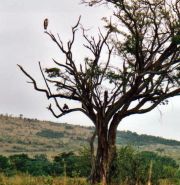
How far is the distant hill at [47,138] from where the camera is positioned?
105375 mm

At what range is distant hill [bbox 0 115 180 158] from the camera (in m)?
105

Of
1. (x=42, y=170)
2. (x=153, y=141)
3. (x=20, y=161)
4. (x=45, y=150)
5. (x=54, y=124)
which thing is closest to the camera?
(x=42, y=170)

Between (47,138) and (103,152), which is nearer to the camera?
(103,152)

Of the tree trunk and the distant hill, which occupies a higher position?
the distant hill

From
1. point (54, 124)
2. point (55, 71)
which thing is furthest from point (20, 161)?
point (54, 124)

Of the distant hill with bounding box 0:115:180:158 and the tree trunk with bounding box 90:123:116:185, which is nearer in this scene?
the tree trunk with bounding box 90:123:116:185

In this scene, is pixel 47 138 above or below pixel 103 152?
above

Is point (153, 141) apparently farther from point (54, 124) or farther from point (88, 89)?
point (88, 89)

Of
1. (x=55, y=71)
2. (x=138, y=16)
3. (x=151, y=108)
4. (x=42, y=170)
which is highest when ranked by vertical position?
(x=138, y=16)

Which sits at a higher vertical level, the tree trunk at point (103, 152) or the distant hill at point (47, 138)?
the distant hill at point (47, 138)

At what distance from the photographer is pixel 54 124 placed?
137125mm

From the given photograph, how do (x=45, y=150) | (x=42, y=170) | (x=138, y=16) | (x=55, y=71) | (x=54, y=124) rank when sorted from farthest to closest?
(x=54, y=124), (x=45, y=150), (x=42, y=170), (x=55, y=71), (x=138, y=16)

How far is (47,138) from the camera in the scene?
120 meters

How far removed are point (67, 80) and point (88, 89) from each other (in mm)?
2023
